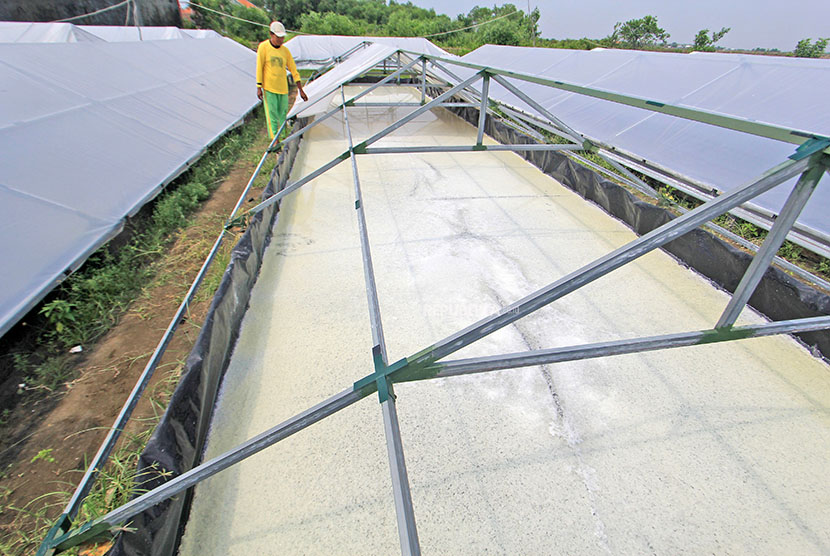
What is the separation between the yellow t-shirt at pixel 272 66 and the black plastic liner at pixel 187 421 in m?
3.11

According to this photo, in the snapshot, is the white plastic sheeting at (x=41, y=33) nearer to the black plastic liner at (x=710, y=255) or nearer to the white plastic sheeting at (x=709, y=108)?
the white plastic sheeting at (x=709, y=108)

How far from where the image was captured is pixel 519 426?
193 centimetres

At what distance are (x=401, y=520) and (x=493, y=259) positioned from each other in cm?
251

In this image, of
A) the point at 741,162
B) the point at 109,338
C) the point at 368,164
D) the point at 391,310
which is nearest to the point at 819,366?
the point at 741,162

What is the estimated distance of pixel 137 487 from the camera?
1.35m

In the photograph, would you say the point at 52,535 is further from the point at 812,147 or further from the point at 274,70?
the point at 274,70

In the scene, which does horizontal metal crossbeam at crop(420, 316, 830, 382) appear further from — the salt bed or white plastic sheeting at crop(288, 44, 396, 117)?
white plastic sheeting at crop(288, 44, 396, 117)

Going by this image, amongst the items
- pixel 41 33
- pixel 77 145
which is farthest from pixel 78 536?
pixel 41 33

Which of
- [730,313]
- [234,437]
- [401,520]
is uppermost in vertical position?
[730,313]

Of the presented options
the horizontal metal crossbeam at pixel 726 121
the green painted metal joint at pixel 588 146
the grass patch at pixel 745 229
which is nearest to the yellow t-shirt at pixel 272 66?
the green painted metal joint at pixel 588 146

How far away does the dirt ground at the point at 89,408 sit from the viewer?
1.54 metres

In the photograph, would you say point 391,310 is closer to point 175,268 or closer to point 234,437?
point 234,437

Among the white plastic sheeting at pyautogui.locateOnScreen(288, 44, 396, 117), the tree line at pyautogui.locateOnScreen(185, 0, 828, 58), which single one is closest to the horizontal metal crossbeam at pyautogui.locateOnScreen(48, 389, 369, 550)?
the white plastic sheeting at pyautogui.locateOnScreen(288, 44, 396, 117)

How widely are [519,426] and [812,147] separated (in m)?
1.55
